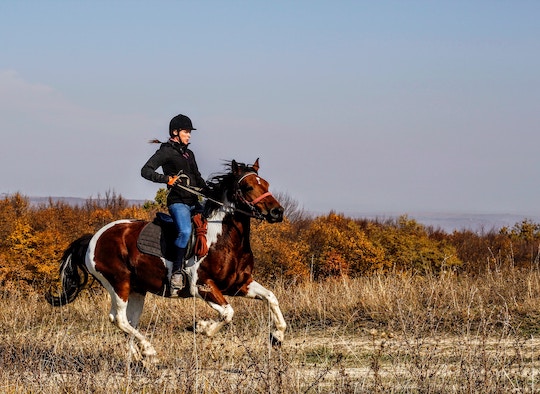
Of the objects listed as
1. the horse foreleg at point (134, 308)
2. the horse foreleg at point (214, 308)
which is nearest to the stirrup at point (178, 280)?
the horse foreleg at point (214, 308)

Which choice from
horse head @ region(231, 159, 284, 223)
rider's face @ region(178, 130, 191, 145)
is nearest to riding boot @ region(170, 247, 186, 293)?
horse head @ region(231, 159, 284, 223)

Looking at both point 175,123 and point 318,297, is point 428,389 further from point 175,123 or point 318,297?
point 318,297

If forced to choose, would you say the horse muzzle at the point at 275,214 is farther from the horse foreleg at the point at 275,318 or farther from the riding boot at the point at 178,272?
the riding boot at the point at 178,272

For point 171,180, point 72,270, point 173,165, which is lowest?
point 72,270

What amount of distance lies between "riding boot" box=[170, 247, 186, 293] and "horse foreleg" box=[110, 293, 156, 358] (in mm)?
725

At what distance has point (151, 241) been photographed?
33.6ft

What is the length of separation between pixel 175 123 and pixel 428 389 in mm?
4902

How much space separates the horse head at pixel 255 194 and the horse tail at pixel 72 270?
8.78ft

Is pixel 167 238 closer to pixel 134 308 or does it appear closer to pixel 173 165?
pixel 173 165

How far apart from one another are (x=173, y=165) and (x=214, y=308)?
6.13ft

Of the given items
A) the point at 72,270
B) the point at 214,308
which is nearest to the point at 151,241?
the point at 214,308

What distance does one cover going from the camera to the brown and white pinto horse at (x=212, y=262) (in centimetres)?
953

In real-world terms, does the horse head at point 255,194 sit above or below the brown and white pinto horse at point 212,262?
above

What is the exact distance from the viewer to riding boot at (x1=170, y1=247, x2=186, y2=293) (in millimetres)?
9883
